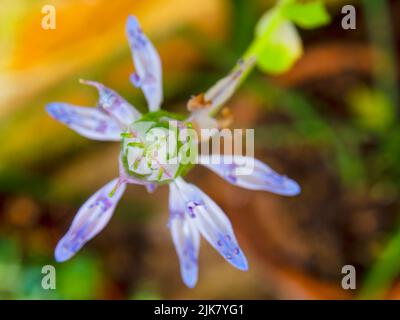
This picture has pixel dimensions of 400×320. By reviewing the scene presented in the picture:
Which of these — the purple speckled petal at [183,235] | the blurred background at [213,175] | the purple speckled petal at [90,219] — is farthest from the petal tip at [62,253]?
the blurred background at [213,175]

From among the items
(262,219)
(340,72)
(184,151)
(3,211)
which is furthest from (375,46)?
(3,211)

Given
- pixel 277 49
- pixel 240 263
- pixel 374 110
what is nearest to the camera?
pixel 240 263

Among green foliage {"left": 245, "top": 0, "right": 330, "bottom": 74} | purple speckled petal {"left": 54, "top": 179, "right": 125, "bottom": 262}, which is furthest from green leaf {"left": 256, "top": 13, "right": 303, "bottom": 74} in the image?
purple speckled petal {"left": 54, "top": 179, "right": 125, "bottom": 262}

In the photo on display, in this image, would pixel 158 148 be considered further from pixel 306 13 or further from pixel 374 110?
pixel 374 110

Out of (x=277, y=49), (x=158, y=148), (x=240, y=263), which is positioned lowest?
(x=240, y=263)

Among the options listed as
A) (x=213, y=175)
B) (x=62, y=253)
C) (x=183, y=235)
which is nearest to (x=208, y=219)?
(x=183, y=235)

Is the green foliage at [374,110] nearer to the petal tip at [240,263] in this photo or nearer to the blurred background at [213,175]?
the blurred background at [213,175]
